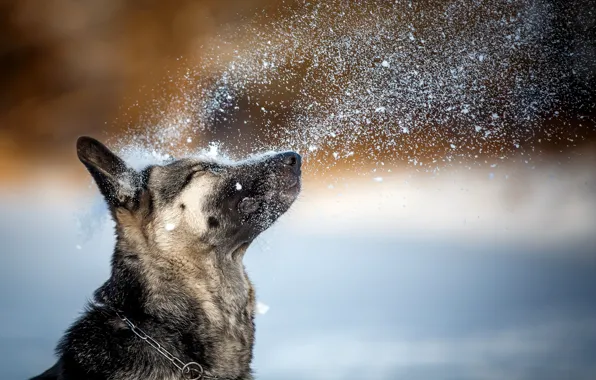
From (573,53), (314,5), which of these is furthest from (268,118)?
(573,53)

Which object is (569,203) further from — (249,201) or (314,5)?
(249,201)

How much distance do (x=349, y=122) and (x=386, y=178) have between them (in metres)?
1.24

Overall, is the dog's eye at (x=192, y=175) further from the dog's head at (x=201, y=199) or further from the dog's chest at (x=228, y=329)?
the dog's chest at (x=228, y=329)

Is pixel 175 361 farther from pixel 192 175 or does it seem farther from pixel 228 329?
Result: pixel 192 175

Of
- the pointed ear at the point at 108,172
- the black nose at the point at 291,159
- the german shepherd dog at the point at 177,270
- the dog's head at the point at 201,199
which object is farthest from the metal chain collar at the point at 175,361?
the black nose at the point at 291,159

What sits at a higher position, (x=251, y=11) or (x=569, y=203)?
(x=251, y=11)

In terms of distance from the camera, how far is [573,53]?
7477 millimetres

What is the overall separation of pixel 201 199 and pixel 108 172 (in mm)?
626

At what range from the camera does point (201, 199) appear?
347 cm

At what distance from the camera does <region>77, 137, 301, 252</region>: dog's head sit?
3291 millimetres

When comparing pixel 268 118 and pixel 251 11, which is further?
pixel 251 11

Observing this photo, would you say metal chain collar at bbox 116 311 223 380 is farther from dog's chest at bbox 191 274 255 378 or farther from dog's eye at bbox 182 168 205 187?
dog's eye at bbox 182 168 205 187

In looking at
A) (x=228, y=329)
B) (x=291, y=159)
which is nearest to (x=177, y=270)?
(x=228, y=329)

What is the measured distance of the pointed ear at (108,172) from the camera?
119 inches
